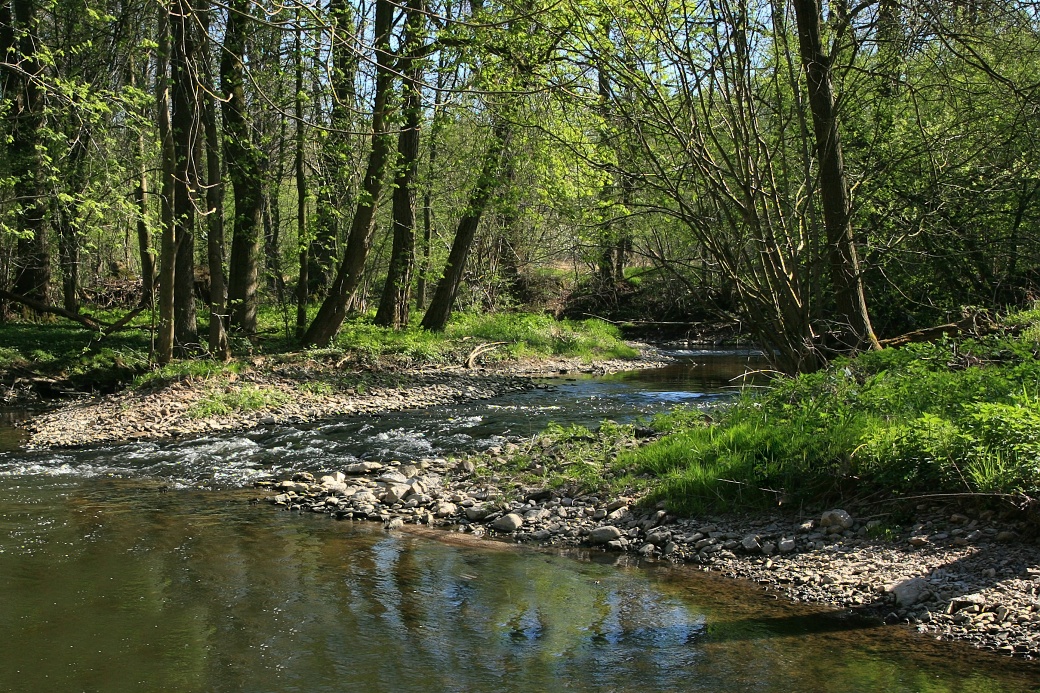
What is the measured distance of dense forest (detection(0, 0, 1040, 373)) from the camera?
26.5 feet

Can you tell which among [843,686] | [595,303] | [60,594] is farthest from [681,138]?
[595,303]

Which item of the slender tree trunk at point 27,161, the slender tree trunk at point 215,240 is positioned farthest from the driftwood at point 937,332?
the slender tree trunk at point 27,161

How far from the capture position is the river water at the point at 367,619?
14.8 ft

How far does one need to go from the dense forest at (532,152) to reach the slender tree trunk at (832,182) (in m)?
0.04

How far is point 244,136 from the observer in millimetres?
15141

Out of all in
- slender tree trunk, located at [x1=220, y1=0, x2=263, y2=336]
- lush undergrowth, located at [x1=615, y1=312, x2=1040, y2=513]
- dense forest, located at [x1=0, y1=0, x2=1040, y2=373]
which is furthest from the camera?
slender tree trunk, located at [x1=220, y1=0, x2=263, y2=336]

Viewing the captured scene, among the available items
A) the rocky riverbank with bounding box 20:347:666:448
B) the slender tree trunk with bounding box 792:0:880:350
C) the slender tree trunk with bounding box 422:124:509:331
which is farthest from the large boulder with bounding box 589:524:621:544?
the slender tree trunk with bounding box 422:124:509:331

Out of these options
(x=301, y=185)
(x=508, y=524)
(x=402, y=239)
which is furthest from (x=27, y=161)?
(x=508, y=524)

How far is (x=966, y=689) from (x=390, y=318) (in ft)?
56.1

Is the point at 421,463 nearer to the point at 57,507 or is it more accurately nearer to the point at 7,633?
the point at 57,507

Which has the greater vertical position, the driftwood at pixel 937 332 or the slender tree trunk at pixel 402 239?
the slender tree trunk at pixel 402 239

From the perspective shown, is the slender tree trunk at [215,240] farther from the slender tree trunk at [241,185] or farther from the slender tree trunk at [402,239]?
the slender tree trunk at [402,239]

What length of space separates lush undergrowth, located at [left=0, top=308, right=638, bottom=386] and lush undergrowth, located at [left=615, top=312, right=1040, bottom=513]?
359 inches

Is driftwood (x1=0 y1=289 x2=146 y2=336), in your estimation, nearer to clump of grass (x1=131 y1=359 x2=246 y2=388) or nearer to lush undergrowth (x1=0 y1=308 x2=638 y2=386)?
lush undergrowth (x1=0 y1=308 x2=638 y2=386)
